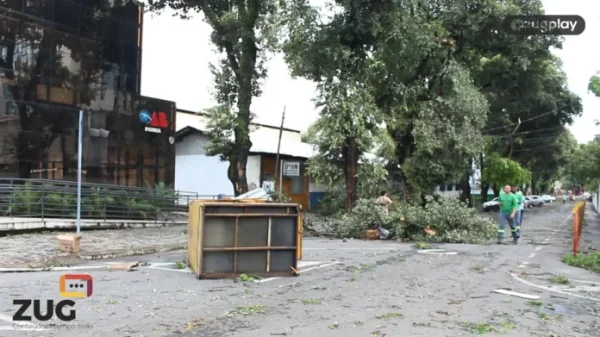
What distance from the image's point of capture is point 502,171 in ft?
131

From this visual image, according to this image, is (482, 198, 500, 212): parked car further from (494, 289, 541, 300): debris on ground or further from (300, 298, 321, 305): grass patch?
(300, 298, 321, 305): grass patch

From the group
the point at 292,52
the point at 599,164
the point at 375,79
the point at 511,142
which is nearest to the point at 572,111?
the point at 511,142

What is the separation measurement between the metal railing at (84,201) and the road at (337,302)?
22.3 ft

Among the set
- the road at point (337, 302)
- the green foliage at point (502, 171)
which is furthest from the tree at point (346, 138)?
the green foliage at point (502, 171)

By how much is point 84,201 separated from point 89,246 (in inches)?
212

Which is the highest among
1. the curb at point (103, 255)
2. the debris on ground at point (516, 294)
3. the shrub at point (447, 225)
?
the shrub at point (447, 225)

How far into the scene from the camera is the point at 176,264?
35.6 feet

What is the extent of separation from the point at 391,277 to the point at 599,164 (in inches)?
1083

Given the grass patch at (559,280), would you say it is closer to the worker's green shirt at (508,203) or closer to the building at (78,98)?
the worker's green shirt at (508,203)

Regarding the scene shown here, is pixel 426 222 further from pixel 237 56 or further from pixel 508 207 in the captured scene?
pixel 237 56

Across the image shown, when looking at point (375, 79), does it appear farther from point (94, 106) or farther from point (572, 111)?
point (572, 111)

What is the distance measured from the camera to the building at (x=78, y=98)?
18.9m

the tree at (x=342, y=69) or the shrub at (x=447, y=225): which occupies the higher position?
the tree at (x=342, y=69)

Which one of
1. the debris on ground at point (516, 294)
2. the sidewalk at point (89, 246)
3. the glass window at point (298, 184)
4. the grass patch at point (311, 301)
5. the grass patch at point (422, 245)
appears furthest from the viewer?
the glass window at point (298, 184)
